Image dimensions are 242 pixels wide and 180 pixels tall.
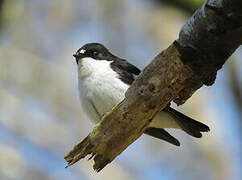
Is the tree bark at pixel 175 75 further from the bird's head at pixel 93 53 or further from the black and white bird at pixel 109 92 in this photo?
the bird's head at pixel 93 53

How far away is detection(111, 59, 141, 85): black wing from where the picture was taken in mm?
4227

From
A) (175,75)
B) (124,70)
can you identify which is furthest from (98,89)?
(175,75)

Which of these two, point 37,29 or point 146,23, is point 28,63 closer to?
point 37,29

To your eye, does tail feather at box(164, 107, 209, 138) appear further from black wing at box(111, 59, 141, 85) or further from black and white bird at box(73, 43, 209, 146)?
black wing at box(111, 59, 141, 85)

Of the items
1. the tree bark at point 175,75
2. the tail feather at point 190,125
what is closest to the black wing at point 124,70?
the tail feather at point 190,125

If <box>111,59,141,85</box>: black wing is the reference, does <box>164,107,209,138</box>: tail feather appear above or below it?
above

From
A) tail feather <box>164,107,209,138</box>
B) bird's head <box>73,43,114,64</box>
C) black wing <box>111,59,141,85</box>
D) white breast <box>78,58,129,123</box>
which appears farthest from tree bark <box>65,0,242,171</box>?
bird's head <box>73,43,114,64</box>

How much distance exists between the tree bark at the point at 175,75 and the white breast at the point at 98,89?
0.90 metres

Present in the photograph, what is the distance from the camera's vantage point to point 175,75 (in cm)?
302

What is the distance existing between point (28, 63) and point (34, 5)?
2.80 feet

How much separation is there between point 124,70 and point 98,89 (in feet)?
0.81

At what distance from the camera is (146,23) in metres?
7.45

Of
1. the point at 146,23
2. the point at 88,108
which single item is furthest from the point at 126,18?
the point at 88,108

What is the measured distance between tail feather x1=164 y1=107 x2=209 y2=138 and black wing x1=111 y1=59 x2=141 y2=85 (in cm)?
33
